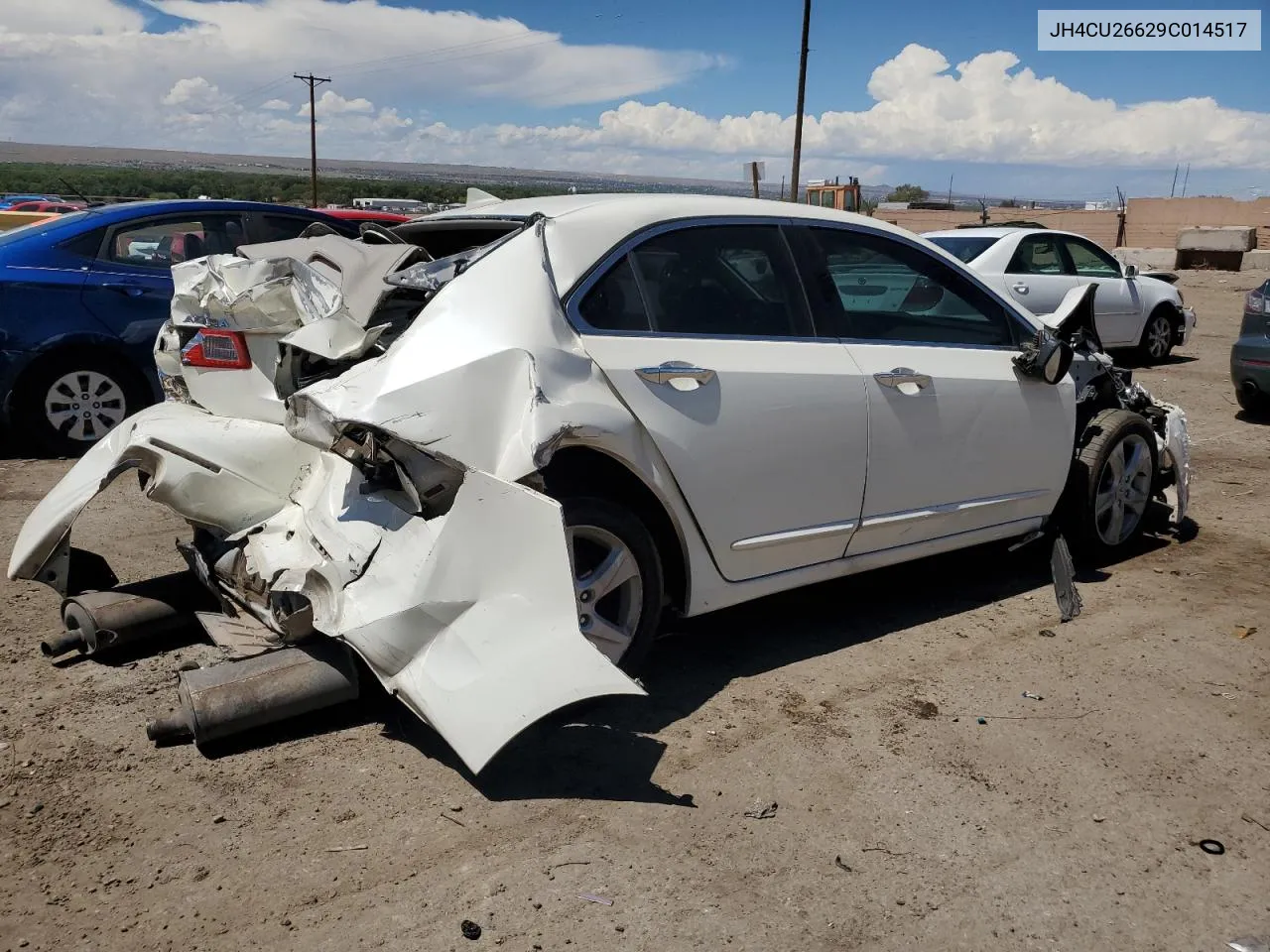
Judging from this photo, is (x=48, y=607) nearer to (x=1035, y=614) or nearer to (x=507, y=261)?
(x=507, y=261)

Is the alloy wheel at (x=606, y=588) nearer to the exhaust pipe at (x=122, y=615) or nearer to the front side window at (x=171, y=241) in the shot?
the exhaust pipe at (x=122, y=615)

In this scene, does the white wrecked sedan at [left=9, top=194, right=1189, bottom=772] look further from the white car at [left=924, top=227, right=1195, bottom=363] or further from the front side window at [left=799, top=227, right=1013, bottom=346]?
the white car at [left=924, top=227, right=1195, bottom=363]

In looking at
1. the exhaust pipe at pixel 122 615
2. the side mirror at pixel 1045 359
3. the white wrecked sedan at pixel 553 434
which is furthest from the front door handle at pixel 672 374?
the exhaust pipe at pixel 122 615

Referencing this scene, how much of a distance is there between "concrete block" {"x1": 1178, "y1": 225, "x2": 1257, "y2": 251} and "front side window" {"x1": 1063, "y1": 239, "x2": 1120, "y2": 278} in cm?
1804

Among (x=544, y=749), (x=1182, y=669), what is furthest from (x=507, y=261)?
(x=1182, y=669)

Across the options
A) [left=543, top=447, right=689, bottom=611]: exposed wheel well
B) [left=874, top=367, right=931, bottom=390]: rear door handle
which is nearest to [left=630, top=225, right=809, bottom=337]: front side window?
[left=874, top=367, right=931, bottom=390]: rear door handle

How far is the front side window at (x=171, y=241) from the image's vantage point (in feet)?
25.1

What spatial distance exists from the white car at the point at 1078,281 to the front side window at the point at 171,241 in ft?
22.1

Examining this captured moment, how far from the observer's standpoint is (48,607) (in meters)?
4.70

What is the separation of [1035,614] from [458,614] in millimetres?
2876

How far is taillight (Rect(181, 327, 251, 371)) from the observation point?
4.11 metres

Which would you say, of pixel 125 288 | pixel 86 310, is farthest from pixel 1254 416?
pixel 86 310

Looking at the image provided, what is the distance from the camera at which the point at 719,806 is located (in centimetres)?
326

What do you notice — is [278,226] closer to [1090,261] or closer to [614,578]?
[614,578]
